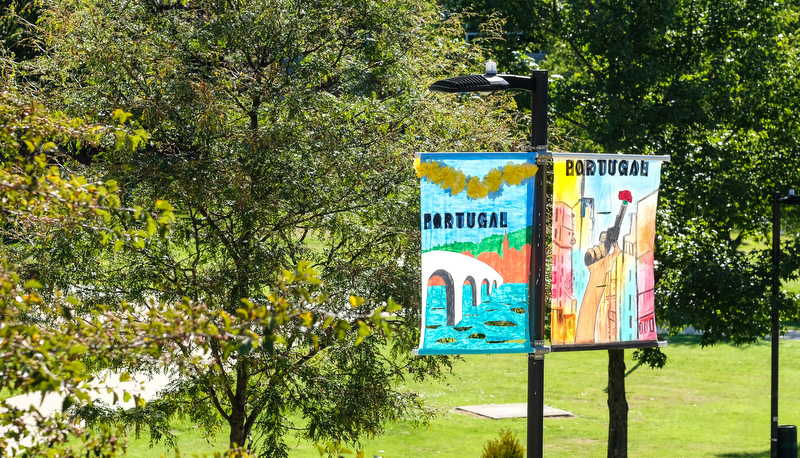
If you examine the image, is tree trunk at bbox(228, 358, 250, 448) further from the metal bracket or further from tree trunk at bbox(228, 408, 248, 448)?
the metal bracket

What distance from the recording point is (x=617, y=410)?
17.4 metres

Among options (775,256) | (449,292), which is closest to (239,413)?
(449,292)

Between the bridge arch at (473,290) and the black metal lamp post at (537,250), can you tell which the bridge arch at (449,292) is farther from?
the black metal lamp post at (537,250)

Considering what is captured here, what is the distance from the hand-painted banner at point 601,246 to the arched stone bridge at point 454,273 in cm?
74

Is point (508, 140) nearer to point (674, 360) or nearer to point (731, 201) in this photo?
point (731, 201)

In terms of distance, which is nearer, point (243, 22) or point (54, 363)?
point (54, 363)

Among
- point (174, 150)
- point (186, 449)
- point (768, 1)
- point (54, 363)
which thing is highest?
point (768, 1)

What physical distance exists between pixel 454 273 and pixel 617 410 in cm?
1133

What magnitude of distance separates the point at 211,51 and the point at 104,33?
1.32 metres

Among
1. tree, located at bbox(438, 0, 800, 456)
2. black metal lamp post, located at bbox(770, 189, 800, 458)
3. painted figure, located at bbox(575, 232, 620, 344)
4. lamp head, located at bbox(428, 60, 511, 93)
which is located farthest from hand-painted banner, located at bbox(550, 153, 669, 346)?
black metal lamp post, located at bbox(770, 189, 800, 458)

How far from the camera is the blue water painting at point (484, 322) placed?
7.17 m

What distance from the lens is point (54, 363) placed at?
3.63 m

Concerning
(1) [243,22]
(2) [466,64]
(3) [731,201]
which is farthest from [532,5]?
(1) [243,22]

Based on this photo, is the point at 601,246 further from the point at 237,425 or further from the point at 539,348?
the point at 237,425
